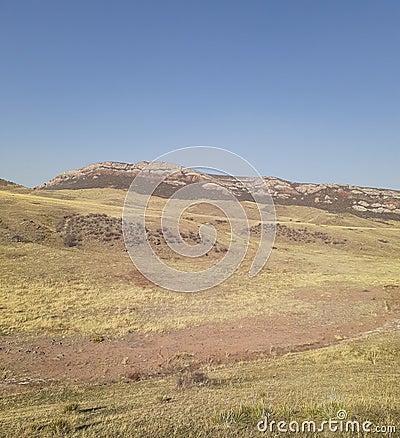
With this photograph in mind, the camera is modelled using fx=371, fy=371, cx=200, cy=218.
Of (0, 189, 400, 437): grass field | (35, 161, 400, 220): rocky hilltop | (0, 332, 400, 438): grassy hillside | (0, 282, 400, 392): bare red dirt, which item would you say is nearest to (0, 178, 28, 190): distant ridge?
(35, 161, 400, 220): rocky hilltop

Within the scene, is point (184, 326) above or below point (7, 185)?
below

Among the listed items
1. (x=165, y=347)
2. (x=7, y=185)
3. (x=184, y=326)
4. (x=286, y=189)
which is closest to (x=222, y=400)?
(x=165, y=347)

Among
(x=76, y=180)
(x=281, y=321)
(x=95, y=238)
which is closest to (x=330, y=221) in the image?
(x=95, y=238)

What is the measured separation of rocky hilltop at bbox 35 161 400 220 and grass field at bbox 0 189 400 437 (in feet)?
257

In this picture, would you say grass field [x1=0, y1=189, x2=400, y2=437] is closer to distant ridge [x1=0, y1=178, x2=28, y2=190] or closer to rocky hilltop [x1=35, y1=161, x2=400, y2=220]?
distant ridge [x1=0, y1=178, x2=28, y2=190]

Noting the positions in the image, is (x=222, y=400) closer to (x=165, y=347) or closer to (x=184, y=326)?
(x=165, y=347)

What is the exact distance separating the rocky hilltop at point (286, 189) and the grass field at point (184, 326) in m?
78.2

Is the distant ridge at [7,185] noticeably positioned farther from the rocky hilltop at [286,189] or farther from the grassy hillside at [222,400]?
the grassy hillside at [222,400]

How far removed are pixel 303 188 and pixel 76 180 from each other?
9658 cm

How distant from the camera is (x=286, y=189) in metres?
154

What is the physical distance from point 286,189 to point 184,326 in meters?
139

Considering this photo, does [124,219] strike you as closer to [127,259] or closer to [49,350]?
[127,259]

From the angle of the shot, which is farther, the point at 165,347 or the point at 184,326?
the point at 184,326

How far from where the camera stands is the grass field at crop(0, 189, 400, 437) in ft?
25.8
